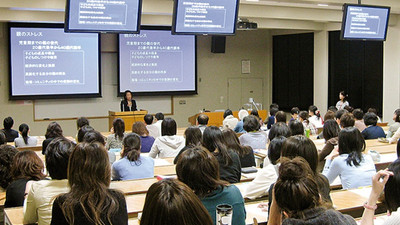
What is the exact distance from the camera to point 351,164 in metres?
3.87

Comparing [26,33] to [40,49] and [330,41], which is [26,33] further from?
[330,41]

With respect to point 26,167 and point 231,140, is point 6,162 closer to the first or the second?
point 26,167

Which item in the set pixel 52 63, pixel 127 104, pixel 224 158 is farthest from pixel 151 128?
pixel 52 63

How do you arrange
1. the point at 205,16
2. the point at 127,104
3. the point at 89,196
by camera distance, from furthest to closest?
the point at 127,104
the point at 205,16
the point at 89,196

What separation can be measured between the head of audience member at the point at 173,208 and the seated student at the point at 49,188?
1.45m

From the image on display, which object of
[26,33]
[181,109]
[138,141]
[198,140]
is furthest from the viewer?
[181,109]

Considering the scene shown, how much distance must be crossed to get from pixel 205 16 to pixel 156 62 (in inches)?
242

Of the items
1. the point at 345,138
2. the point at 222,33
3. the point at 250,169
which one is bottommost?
the point at 250,169

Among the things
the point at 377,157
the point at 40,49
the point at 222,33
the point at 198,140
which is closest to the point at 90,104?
the point at 40,49

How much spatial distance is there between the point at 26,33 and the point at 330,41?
24.7 feet

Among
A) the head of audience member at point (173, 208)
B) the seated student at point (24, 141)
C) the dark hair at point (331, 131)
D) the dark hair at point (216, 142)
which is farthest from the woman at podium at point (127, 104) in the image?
the head of audience member at point (173, 208)

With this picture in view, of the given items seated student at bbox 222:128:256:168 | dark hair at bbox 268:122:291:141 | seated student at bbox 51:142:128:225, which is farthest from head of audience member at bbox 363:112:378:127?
seated student at bbox 51:142:128:225

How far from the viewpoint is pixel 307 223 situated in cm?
188

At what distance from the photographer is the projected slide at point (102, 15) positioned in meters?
5.83
